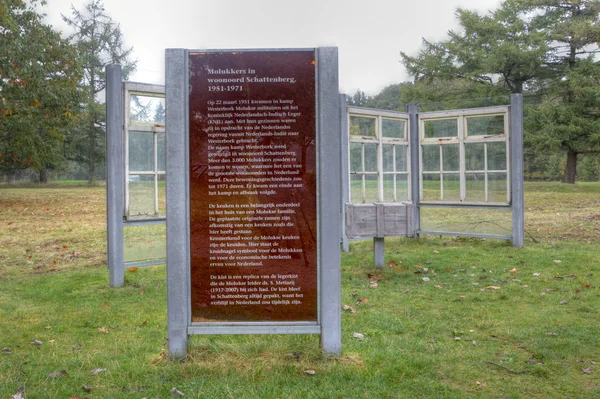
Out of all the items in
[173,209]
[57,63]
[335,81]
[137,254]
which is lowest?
[137,254]

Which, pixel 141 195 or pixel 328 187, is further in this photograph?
pixel 141 195

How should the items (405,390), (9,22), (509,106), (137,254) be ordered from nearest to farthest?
(405,390), (137,254), (509,106), (9,22)

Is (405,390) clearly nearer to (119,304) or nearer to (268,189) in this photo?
(268,189)

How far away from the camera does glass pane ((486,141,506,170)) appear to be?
419 inches

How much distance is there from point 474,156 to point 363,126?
242 centimetres

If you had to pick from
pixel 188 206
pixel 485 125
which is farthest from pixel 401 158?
pixel 188 206

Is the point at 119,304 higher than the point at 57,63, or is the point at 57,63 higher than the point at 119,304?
the point at 57,63

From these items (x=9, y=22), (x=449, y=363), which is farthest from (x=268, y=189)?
(x=9, y=22)

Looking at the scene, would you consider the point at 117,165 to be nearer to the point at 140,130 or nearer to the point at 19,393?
the point at 140,130

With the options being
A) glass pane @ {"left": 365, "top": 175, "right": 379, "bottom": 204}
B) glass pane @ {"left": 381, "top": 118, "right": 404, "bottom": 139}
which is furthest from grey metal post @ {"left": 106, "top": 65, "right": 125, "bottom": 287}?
glass pane @ {"left": 381, "top": 118, "right": 404, "bottom": 139}

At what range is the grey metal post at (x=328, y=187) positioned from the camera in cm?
417

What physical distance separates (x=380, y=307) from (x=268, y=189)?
2.69m

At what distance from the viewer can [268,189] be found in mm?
4160

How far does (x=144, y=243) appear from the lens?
7754 mm
